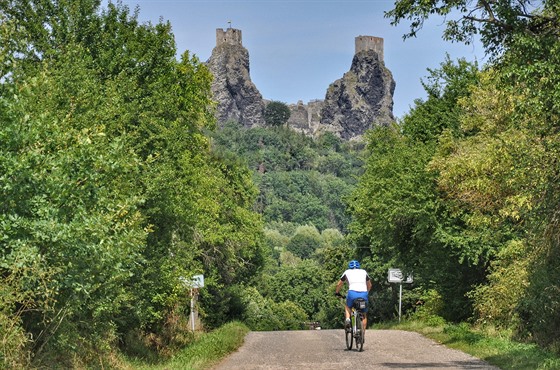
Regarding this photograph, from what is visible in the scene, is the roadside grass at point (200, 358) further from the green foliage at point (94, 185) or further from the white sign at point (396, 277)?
the white sign at point (396, 277)

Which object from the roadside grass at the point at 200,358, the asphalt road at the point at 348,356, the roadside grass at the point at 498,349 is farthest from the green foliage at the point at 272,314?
the roadside grass at the point at 200,358

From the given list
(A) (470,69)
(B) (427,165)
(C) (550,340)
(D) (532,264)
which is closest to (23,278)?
(D) (532,264)

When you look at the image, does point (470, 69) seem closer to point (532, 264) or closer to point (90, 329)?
point (532, 264)

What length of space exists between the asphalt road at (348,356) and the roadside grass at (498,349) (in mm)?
320

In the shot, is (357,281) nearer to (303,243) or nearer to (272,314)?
(272,314)

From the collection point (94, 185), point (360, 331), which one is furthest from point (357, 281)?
point (94, 185)

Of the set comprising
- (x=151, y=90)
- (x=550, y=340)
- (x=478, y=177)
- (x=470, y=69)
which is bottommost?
(x=550, y=340)

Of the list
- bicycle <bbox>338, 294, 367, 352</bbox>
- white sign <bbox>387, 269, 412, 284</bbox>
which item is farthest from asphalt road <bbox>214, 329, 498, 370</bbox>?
white sign <bbox>387, 269, 412, 284</bbox>

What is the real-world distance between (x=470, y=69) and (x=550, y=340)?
19716 mm

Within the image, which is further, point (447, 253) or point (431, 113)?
point (431, 113)

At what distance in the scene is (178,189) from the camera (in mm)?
23781

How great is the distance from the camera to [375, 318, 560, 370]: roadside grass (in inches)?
593

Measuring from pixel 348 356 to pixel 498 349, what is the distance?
3.30 m

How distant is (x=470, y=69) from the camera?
36.8m
